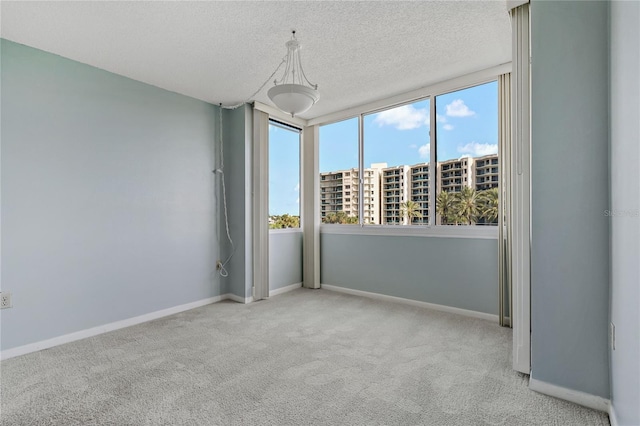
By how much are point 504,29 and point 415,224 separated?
2005mm

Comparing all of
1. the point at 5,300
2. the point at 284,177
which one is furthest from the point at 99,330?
the point at 284,177

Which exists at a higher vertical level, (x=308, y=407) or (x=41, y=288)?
(x=41, y=288)

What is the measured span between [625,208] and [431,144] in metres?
2.24

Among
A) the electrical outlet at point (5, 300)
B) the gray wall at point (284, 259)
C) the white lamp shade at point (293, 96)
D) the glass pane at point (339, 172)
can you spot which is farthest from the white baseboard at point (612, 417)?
the electrical outlet at point (5, 300)

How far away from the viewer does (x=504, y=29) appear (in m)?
2.36

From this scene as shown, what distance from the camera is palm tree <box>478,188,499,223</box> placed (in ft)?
10.1

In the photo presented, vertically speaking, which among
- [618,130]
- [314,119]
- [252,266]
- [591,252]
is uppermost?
[314,119]

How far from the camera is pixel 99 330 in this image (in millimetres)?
2842

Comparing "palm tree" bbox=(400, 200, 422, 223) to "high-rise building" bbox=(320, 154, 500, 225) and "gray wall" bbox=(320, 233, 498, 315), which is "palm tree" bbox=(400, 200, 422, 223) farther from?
"gray wall" bbox=(320, 233, 498, 315)

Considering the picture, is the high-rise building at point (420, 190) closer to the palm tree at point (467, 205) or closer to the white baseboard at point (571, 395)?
the palm tree at point (467, 205)

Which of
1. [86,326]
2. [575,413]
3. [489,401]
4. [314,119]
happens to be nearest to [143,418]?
[86,326]

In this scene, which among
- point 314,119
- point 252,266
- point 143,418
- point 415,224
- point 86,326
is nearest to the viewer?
point 143,418

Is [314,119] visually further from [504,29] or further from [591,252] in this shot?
[591,252]

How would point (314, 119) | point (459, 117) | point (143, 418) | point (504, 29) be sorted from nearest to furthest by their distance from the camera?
point (143, 418), point (504, 29), point (459, 117), point (314, 119)
